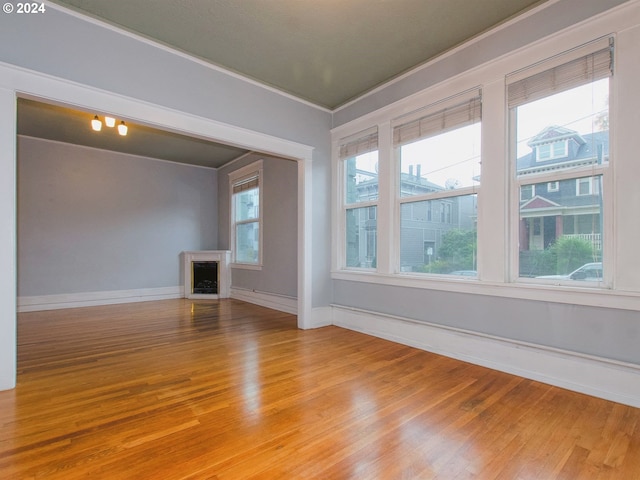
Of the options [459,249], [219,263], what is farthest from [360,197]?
[219,263]

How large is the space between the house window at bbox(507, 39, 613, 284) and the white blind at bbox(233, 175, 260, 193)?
4.52m

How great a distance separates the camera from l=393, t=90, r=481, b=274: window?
3.12 meters

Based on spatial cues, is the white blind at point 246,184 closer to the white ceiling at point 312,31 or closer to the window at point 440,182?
the white ceiling at point 312,31

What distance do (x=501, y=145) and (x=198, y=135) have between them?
3.00 metres

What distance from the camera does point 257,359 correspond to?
312cm

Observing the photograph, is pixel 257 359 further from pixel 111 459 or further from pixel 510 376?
pixel 510 376

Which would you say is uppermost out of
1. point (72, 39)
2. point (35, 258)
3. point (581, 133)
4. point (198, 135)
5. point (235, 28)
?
point (235, 28)

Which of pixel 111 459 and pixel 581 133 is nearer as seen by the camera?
pixel 111 459

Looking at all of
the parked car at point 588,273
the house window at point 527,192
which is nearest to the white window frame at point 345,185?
the house window at point 527,192

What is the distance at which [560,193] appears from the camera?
8.37ft

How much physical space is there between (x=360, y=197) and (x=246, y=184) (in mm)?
3084

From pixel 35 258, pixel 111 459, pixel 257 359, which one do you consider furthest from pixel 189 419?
pixel 35 258

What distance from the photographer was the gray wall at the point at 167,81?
2543 millimetres

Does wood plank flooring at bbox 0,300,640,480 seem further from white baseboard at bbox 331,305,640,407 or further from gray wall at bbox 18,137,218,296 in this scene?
gray wall at bbox 18,137,218,296
